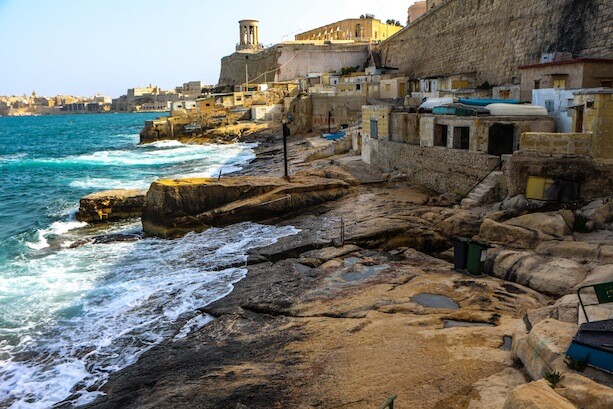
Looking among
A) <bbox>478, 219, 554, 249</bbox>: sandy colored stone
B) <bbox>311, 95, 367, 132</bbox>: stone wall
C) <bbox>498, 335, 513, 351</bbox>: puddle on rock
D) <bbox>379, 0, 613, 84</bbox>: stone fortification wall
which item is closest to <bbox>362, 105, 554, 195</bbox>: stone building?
<bbox>478, 219, 554, 249</bbox>: sandy colored stone

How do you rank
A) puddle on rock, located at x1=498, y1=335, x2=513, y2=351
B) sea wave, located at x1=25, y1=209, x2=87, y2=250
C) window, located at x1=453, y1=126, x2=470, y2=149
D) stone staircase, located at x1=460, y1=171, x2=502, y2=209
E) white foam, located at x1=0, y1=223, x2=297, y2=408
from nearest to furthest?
puddle on rock, located at x1=498, y1=335, x2=513, y2=351 → white foam, located at x1=0, y1=223, x2=297, y2=408 → stone staircase, located at x1=460, y1=171, x2=502, y2=209 → window, located at x1=453, y1=126, x2=470, y2=149 → sea wave, located at x1=25, y1=209, x2=87, y2=250

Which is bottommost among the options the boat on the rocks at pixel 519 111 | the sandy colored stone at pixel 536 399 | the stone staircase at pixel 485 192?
the sandy colored stone at pixel 536 399

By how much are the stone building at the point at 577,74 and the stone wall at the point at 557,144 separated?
16.2 ft

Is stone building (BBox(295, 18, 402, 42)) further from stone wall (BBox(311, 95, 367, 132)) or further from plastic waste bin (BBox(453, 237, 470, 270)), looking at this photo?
plastic waste bin (BBox(453, 237, 470, 270))

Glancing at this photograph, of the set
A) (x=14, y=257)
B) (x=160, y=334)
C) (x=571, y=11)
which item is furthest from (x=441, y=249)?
(x=571, y=11)

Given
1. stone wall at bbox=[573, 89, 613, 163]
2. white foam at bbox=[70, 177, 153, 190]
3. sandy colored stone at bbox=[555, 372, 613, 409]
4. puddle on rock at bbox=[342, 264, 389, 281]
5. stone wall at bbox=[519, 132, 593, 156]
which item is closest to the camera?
sandy colored stone at bbox=[555, 372, 613, 409]

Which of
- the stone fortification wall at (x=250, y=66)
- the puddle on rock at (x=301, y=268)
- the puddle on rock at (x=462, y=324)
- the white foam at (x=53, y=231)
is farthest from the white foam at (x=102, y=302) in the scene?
the stone fortification wall at (x=250, y=66)

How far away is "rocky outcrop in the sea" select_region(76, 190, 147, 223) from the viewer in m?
20.3

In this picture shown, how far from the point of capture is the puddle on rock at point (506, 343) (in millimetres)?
7710

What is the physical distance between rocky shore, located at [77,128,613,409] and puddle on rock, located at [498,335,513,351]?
0.03 metres

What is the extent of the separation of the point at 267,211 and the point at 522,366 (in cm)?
1126

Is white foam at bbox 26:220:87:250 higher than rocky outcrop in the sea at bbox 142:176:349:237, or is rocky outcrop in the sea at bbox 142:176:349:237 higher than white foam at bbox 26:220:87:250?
rocky outcrop in the sea at bbox 142:176:349:237

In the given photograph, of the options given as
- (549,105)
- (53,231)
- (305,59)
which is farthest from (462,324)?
(305,59)

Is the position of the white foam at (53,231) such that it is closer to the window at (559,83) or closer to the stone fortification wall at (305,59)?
the window at (559,83)
